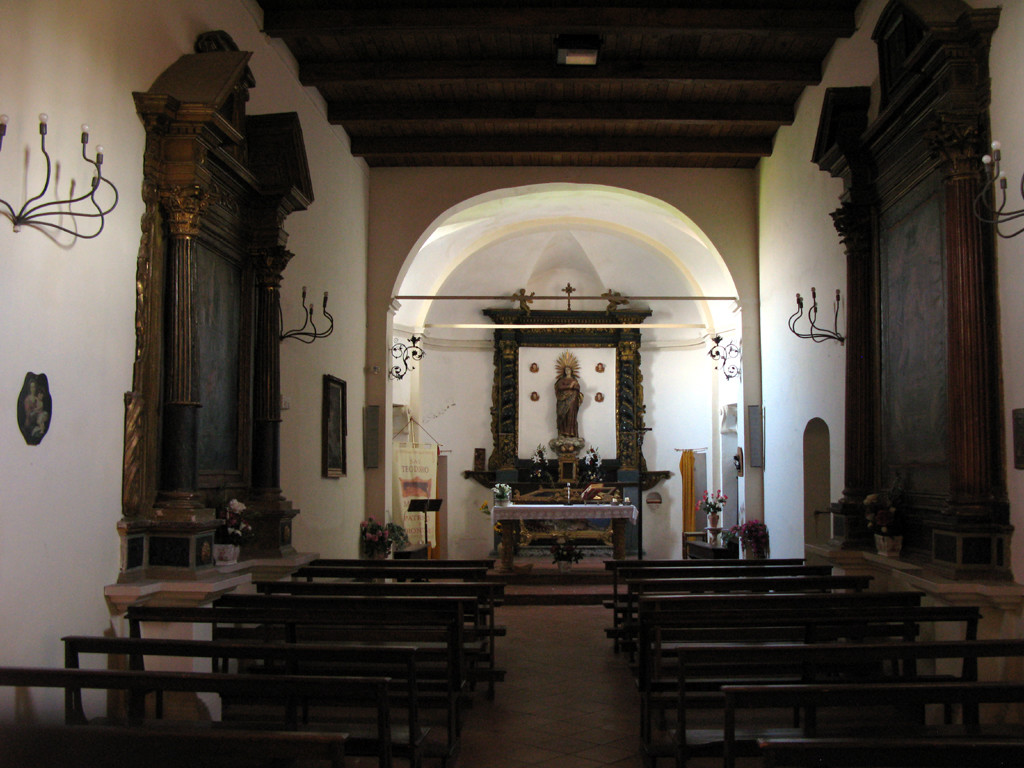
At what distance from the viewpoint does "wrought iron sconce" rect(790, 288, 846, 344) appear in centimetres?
789

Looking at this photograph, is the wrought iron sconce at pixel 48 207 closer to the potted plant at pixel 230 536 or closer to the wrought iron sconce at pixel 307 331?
the potted plant at pixel 230 536

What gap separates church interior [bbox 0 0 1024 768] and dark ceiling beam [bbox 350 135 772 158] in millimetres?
43

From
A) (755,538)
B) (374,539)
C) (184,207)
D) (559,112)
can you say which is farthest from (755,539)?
(184,207)

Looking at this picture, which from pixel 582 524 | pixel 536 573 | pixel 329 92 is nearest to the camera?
pixel 329 92

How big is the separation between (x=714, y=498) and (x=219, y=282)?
9.51 metres

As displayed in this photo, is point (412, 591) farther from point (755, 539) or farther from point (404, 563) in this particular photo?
point (755, 539)

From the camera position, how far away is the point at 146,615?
456 cm

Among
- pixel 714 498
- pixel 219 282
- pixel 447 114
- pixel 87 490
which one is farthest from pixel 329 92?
pixel 714 498

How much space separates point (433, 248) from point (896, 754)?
12.6 metres

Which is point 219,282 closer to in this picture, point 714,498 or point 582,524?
point 582,524

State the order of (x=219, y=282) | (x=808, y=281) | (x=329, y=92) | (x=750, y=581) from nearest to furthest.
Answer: (x=750, y=581), (x=219, y=282), (x=808, y=281), (x=329, y=92)

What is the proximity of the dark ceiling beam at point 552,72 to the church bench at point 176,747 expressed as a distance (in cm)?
729

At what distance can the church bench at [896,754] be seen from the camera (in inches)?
95.7

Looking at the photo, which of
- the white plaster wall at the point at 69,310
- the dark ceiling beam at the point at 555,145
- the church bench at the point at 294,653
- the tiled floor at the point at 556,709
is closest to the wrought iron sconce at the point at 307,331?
the white plaster wall at the point at 69,310
